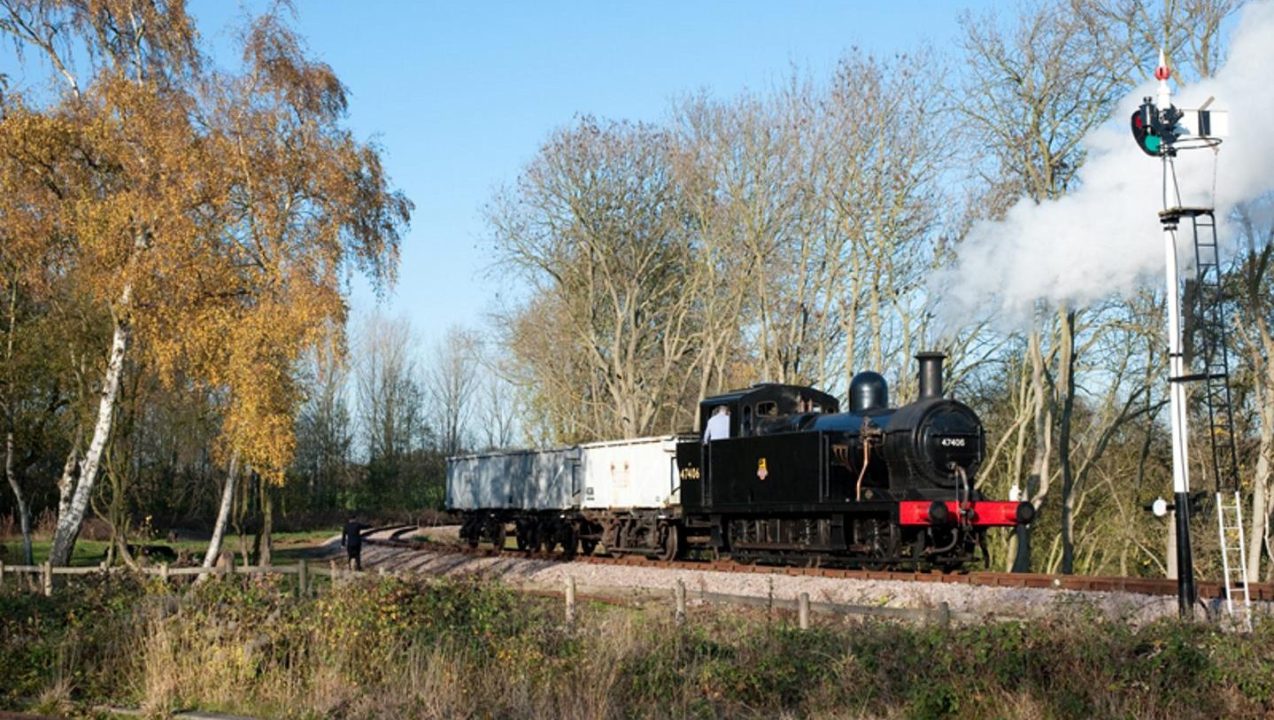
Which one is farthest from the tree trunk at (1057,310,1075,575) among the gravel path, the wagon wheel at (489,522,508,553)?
the wagon wheel at (489,522,508,553)

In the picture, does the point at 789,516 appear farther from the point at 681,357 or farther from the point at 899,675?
the point at 681,357

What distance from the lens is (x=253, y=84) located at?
2483 centimetres

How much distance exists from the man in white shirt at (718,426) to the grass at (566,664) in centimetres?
1096

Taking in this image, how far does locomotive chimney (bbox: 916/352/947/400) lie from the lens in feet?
66.2

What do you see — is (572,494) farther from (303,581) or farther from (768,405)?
(303,581)

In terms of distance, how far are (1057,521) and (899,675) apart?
92.2 ft

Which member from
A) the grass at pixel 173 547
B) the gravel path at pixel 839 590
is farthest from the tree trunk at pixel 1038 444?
the grass at pixel 173 547

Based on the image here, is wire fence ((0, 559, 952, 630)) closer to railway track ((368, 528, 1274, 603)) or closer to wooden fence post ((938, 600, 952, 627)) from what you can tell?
wooden fence post ((938, 600, 952, 627))

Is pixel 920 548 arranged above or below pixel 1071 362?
below

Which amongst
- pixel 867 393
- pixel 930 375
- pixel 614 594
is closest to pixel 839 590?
pixel 614 594

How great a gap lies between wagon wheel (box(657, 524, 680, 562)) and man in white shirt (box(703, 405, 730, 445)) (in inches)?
116

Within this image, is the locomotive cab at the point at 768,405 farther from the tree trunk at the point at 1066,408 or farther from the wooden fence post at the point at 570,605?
the wooden fence post at the point at 570,605

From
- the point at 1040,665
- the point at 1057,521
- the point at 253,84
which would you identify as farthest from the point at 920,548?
the point at 1057,521

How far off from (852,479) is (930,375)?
2.14 m
